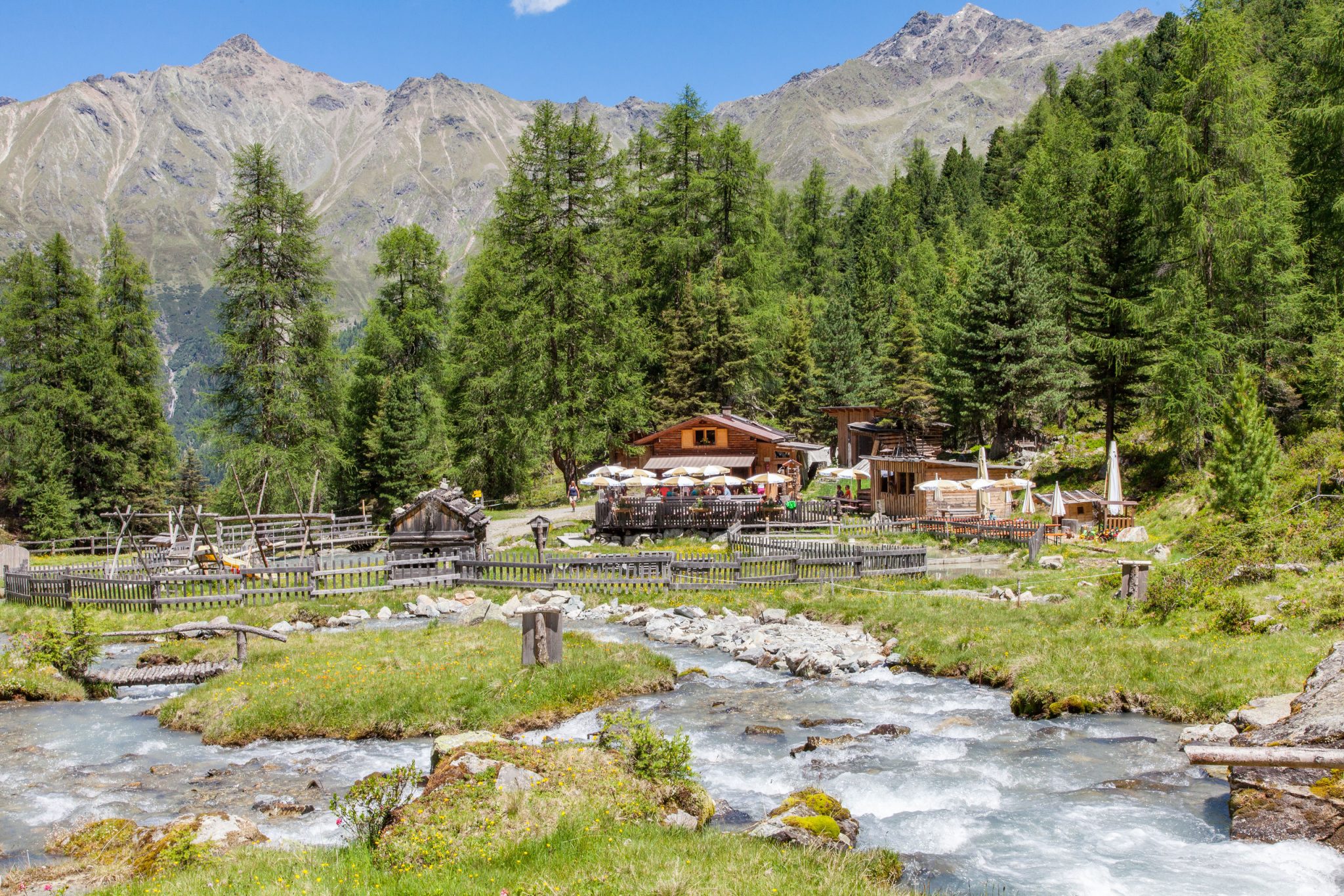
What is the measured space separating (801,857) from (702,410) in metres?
50.9

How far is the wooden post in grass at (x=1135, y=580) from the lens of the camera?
20.2 meters

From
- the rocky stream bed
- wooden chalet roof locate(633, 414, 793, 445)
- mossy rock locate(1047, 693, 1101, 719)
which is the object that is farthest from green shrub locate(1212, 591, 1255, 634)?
wooden chalet roof locate(633, 414, 793, 445)

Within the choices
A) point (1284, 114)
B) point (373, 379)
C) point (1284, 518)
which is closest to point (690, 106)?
point (373, 379)

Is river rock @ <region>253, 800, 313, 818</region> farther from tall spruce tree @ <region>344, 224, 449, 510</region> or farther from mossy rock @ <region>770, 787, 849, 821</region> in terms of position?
tall spruce tree @ <region>344, 224, 449, 510</region>

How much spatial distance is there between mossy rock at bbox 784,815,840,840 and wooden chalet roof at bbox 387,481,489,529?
24.5 metres

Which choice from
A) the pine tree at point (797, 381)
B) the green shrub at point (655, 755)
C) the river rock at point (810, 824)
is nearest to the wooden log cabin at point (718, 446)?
the pine tree at point (797, 381)

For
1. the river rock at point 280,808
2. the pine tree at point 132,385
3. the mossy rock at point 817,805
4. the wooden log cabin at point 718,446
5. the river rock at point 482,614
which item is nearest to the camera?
the mossy rock at point 817,805

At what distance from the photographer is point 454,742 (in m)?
11.2

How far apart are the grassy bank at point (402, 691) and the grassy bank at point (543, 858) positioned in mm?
5219

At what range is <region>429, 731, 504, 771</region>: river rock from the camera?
10941mm

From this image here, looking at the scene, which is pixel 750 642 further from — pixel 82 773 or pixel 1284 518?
pixel 1284 518

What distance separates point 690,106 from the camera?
2480 inches

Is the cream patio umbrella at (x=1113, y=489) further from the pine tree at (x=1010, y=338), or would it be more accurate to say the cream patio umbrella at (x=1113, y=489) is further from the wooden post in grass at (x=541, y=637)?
the wooden post in grass at (x=541, y=637)

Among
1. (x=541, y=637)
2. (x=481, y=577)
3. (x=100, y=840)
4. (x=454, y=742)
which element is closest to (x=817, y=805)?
(x=454, y=742)
